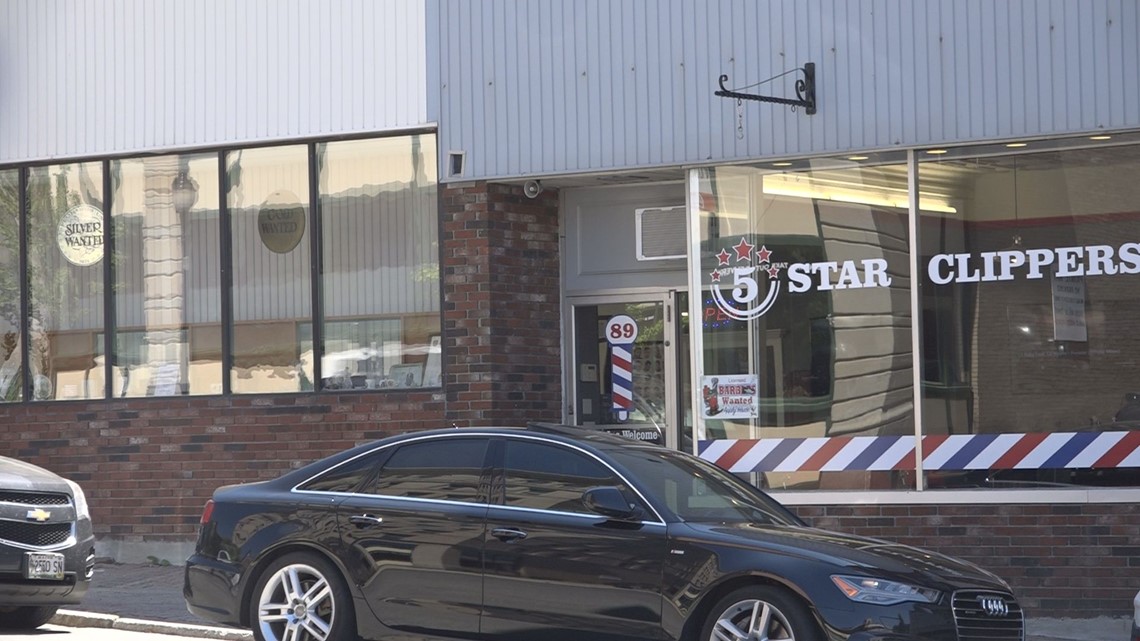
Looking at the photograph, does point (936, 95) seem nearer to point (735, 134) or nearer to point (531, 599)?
point (735, 134)

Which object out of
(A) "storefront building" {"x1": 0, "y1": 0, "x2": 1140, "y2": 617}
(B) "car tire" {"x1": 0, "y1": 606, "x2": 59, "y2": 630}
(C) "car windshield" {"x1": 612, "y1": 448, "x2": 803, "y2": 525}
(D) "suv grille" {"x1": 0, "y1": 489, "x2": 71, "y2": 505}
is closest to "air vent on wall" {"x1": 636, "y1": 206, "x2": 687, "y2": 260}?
(A) "storefront building" {"x1": 0, "y1": 0, "x2": 1140, "y2": 617}

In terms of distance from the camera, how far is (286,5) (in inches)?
585

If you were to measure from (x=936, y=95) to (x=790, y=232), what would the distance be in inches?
66.4

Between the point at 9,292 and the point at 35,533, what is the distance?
18.7 feet

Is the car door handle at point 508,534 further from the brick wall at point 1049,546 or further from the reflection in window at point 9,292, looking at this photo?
the reflection in window at point 9,292

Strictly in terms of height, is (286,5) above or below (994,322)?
above

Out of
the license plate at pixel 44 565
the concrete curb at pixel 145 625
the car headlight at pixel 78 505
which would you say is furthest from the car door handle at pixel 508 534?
the car headlight at pixel 78 505

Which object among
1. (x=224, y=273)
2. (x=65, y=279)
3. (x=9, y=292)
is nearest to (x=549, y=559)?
(x=224, y=273)

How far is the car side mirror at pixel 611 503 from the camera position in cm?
868

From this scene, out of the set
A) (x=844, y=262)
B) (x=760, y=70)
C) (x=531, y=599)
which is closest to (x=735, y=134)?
(x=760, y=70)

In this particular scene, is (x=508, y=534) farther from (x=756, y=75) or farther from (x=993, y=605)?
(x=756, y=75)

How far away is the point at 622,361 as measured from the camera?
48.5ft

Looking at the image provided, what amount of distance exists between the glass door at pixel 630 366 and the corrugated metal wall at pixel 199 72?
2.58 meters

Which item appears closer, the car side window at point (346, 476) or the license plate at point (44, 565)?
the car side window at point (346, 476)
